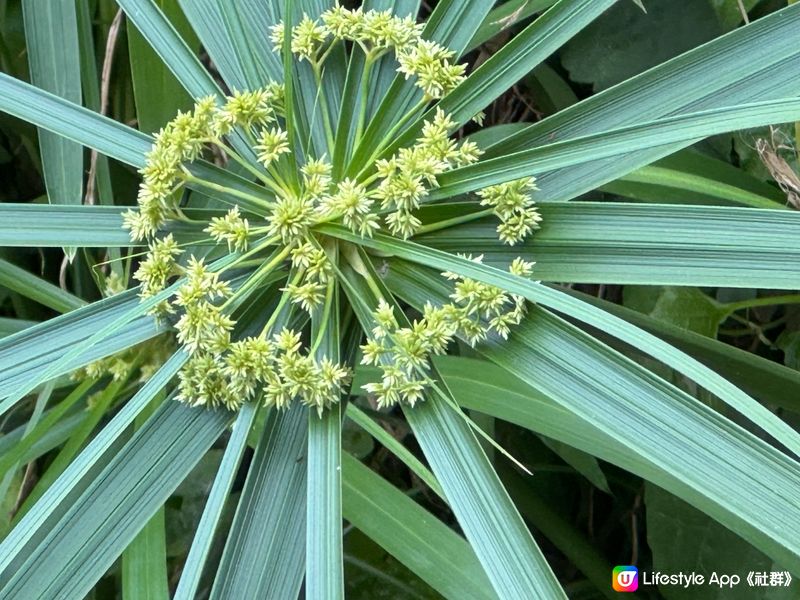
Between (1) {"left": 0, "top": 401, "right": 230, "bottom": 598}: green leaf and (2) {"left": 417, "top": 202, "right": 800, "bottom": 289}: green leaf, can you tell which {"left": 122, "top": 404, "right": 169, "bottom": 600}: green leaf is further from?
(2) {"left": 417, "top": 202, "right": 800, "bottom": 289}: green leaf

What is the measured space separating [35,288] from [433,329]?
729 millimetres

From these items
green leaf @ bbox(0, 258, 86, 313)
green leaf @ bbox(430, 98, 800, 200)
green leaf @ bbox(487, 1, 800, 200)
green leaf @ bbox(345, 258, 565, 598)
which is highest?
green leaf @ bbox(487, 1, 800, 200)

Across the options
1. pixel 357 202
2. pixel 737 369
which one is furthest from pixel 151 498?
pixel 737 369

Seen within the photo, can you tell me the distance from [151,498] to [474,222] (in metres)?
0.42

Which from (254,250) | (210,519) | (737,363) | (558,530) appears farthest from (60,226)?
(558,530)

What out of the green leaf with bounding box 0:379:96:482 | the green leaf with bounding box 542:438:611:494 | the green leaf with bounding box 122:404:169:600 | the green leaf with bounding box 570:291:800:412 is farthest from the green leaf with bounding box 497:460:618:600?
the green leaf with bounding box 0:379:96:482

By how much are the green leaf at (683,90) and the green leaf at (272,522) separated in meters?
0.36

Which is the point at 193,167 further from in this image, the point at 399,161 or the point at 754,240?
the point at 754,240

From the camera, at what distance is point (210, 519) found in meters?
0.62

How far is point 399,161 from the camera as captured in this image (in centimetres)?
65

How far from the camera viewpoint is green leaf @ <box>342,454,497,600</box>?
0.97 metres

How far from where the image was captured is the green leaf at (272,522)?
0.67m

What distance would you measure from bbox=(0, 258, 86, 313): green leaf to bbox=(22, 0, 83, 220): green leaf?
17 centimetres

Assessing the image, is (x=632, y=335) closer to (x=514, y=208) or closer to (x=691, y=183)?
(x=514, y=208)
